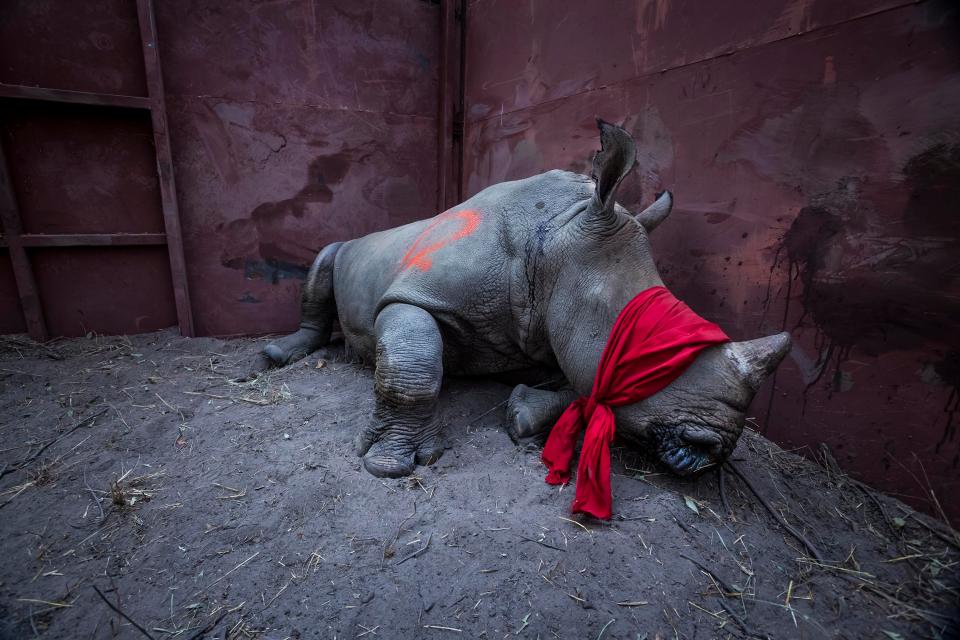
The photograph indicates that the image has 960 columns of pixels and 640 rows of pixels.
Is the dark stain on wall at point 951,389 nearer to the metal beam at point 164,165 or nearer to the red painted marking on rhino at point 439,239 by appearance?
the red painted marking on rhino at point 439,239

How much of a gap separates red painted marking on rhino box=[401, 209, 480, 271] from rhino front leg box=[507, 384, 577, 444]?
3.21ft

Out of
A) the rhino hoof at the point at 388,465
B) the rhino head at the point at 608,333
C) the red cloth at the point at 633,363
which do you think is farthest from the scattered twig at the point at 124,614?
the rhino head at the point at 608,333

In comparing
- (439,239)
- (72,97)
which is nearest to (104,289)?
(72,97)

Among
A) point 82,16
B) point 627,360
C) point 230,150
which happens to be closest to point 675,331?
point 627,360

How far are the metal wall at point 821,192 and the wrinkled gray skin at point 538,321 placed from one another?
23.0 inches

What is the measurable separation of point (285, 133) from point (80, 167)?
5.85 ft

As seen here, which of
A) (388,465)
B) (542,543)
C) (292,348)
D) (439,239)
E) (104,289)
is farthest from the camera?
(104,289)

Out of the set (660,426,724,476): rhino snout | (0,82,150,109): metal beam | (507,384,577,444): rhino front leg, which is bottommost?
(507,384,577,444): rhino front leg

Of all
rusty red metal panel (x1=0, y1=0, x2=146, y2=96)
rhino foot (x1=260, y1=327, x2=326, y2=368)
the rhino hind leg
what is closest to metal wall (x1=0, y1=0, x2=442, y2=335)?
rusty red metal panel (x1=0, y1=0, x2=146, y2=96)

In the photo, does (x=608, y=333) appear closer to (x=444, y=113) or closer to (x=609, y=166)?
(x=609, y=166)

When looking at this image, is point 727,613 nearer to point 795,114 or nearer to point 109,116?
point 795,114

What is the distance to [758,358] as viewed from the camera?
184cm

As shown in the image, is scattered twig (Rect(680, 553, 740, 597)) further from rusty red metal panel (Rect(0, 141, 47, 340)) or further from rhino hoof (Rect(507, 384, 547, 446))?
rusty red metal panel (Rect(0, 141, 47, 340))

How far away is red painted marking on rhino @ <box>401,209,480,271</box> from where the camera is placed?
2729mm
